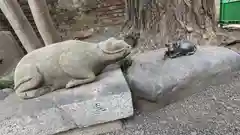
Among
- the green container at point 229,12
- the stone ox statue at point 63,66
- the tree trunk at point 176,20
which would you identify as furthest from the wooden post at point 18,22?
the green container at point 229,12

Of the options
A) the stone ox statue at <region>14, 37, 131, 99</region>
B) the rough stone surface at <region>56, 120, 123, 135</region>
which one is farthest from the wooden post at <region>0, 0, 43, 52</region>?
the rough stone surface at <region>56, 120, 123, 135</region>

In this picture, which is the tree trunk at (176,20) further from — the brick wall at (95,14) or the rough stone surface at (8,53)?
the rough stone surface at (8,53)

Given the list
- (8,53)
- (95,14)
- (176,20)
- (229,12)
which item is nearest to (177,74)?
(176,20)

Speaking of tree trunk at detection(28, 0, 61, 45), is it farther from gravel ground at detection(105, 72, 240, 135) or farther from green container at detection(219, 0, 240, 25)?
green container at detection(219, 0, 240, 25)

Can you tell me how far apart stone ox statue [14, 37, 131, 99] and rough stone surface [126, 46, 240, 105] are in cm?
21

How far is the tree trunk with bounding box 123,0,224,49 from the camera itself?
244 centimetres

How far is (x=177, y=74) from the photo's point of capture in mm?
1480

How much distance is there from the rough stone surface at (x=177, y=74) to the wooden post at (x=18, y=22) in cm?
123

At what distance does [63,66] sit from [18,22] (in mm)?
1229

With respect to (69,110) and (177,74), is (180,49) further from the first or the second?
(69,110)

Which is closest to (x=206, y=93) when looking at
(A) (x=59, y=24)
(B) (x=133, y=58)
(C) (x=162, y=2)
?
(B) (x=133, y=58)

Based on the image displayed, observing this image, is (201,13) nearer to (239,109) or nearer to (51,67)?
(239,109)

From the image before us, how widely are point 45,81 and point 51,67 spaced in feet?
0.30

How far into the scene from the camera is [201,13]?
2.51m
